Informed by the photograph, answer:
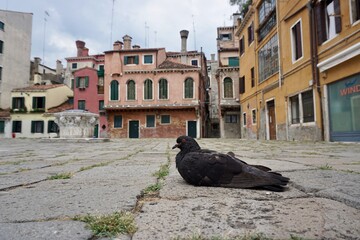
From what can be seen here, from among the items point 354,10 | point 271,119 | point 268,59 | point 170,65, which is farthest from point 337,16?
point 170,65

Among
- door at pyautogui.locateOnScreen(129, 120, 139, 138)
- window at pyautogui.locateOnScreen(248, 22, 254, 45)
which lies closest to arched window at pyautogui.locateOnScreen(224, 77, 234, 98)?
window at pyautogui.locateOnScreen(248, 22, 254, 45)

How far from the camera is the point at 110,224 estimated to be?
3.47ft

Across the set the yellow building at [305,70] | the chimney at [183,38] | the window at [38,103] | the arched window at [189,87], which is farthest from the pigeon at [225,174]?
the window at [38,103]

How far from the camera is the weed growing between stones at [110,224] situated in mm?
1006

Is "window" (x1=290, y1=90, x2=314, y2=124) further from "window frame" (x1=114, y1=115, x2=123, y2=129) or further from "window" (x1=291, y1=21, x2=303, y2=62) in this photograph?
"window frame" (x1=114, y1=115, x2=123, y2=129)

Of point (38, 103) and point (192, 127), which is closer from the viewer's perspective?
point (192, 127)

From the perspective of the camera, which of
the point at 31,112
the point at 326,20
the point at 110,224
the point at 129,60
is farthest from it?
the point at 31,112

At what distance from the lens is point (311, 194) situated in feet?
5.16

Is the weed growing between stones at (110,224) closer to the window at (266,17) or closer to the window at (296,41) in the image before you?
the window at (296,41)

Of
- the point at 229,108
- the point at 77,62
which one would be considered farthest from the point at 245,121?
the point at 77,62

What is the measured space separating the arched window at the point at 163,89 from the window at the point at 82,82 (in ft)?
30.0

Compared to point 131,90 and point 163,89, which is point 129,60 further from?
point 163,89

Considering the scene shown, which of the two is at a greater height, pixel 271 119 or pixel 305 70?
pixel 305 70

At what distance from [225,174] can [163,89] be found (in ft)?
78.5
